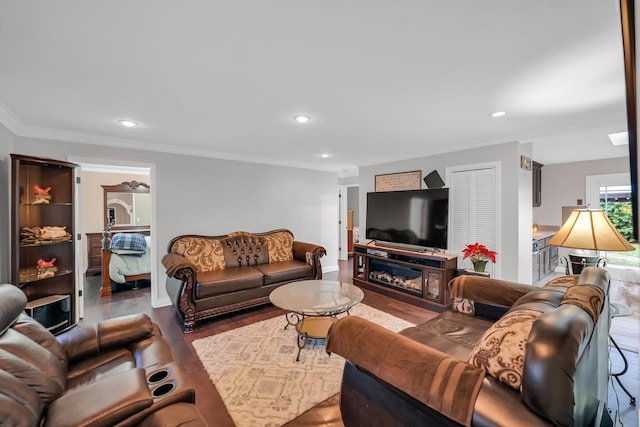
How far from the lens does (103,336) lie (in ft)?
5.65

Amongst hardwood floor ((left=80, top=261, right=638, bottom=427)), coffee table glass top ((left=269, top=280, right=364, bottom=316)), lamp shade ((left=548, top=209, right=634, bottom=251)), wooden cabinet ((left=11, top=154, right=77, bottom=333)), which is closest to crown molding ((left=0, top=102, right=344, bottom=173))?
wooden cabinet ((left=11, top=154, right=77, bottom=333))

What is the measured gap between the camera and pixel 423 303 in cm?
370

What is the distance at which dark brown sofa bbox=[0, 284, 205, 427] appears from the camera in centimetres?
98

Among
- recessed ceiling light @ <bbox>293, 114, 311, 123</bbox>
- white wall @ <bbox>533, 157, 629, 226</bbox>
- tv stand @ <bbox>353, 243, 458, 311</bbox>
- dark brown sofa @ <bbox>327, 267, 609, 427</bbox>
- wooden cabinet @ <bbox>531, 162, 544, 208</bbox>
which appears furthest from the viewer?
wooden cabinet @ <bbox>531, 162, 544, 208</bbox>

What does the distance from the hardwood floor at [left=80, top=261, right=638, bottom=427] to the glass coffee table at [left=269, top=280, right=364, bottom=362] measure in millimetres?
662

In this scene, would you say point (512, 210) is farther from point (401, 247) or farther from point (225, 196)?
point (225, 196)

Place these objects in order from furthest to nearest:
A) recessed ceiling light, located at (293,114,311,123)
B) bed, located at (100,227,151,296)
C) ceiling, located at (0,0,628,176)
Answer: bed, located at (100,227,151,296) < recessed ceiling light, located at (293,114,311,123) < ceiling, located at (0,0,628,176)

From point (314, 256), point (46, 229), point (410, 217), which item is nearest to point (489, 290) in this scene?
point (410, 217)

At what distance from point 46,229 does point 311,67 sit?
331 cm

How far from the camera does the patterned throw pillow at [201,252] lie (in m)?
3.78

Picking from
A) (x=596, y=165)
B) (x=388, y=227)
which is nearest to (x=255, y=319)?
(x=388, y=227)

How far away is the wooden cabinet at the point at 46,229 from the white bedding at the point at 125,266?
136 centimetres

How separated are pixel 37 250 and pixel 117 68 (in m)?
2.55

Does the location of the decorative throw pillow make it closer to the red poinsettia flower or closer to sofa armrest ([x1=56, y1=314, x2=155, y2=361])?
sofa armrest ([x1=56, y1=314, x2=155, y2=361])
